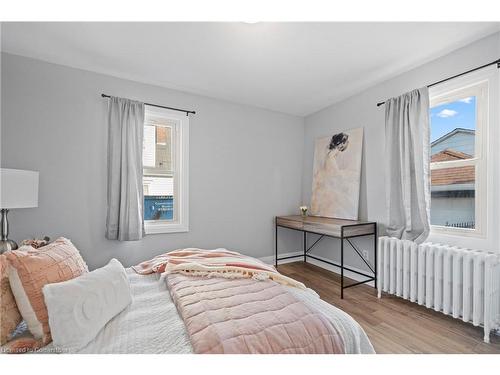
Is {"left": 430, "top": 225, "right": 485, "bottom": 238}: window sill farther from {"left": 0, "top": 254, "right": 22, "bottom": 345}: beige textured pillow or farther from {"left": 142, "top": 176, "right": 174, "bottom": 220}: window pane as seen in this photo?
{"left": 0, "top": 254, "right": 22, "bottom": 345}: beige textured pillow

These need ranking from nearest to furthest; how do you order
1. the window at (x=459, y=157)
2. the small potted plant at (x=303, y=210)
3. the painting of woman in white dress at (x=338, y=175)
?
the window at (x=459, y=157) → the painting of woman in white dress at (x=338, y=175) → the small potted plant at (x=303, y=210)

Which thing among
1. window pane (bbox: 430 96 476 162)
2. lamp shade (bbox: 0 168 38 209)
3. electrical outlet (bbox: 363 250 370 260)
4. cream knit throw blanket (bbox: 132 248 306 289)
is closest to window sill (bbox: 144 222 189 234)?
cream knit throw blanket (bbox: 132 248 306 289)

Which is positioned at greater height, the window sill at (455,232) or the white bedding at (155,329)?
the window sill at (455,232)

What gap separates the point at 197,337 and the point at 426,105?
279cm

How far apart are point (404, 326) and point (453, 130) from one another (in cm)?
190

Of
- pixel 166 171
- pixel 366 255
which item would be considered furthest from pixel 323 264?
pixel 166 171

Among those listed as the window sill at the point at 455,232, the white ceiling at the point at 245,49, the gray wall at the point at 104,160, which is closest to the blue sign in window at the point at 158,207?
the gray wall at the point at 104,160

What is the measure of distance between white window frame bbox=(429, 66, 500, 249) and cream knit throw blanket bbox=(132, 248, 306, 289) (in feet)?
5.63

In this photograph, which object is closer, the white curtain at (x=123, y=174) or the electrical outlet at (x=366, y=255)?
the white curtain at (x=123, y=174)

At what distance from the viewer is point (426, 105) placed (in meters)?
2.40

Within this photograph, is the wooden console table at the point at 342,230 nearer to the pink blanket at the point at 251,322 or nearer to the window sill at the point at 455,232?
the window sill at the point at 455,232

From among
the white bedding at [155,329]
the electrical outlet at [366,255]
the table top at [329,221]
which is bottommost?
the electrical outlet at [366,255]

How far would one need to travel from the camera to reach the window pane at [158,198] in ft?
10.3

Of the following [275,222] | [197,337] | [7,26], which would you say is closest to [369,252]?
[275,222]
